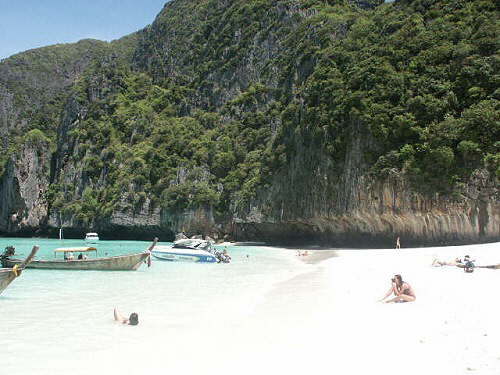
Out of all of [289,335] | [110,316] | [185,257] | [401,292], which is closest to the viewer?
[289,335]

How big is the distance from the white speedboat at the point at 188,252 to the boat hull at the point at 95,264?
489 cm

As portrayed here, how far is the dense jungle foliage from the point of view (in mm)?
31688

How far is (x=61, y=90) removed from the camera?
359ft

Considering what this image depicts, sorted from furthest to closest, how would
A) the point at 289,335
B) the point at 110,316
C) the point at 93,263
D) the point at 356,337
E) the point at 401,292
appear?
the point at 93,263 < the point at 401,292 < the point at 110,316 < the point at 289,335 < the point at 356,337

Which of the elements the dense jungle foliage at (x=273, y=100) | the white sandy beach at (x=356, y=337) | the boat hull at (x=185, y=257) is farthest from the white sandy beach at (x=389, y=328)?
the dense jungle foliage at (x=273, y=100)

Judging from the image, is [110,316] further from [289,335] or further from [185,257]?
[185,257]

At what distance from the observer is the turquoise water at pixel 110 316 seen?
292 inches

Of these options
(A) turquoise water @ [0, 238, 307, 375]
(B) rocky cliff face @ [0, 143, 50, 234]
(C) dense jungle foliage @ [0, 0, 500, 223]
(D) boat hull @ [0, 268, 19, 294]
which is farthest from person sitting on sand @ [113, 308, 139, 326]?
(B) rocky cliff face @ [0, 143, 50, 234]

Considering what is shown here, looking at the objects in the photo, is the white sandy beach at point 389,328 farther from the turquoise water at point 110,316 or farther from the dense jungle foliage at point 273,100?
the dense jungle foliage at point 273,100

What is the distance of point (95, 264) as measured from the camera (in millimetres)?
21422

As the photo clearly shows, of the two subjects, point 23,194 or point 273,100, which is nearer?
point 273,100

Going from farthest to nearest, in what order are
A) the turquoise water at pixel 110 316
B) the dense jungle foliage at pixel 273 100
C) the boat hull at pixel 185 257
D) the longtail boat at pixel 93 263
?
the dense jungle foliage at pixel 273 100, the boat hull at pixel 185 257, the longtail boat at pixel 93 263, the turquoise water at pixel 110 316

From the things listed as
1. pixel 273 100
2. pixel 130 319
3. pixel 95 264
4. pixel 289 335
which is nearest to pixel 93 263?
pixel 95 264

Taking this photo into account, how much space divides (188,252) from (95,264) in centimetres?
631
